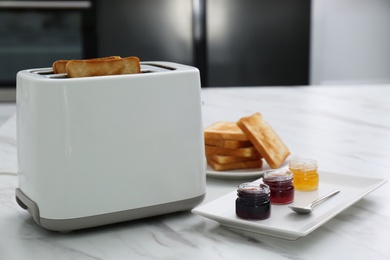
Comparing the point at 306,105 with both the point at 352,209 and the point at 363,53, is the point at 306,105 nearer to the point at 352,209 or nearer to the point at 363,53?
the point at 352,209

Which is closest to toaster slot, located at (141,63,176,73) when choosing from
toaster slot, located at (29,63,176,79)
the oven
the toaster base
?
toaster slot, located at (29,63,176,79)

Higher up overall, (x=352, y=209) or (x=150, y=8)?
(x=150, y=8)

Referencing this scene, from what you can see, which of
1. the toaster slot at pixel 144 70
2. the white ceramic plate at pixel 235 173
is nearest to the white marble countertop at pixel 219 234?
the white ceramic plate at pixel 235 173

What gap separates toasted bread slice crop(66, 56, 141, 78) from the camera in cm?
87

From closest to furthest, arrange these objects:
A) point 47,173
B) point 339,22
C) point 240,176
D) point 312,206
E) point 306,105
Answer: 1. point 47,173
2. point 312,206
3. point 240,176
4. point 306,105
5. point 339,22

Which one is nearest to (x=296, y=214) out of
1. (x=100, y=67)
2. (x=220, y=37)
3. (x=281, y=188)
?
(x=281, y=188)

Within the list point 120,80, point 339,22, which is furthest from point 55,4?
point 120,80

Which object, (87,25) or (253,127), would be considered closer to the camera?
(253,127)

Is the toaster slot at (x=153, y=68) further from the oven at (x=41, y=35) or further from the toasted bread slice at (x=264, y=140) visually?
the oven at (x=41, y=35)

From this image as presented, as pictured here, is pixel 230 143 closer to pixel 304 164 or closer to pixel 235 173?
pixel 235 173

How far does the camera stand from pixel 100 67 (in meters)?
0.88

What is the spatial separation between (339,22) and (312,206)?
2.65 m

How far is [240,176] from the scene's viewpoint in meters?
1.12

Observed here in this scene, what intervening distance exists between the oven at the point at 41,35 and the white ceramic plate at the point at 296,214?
2.36 metres
